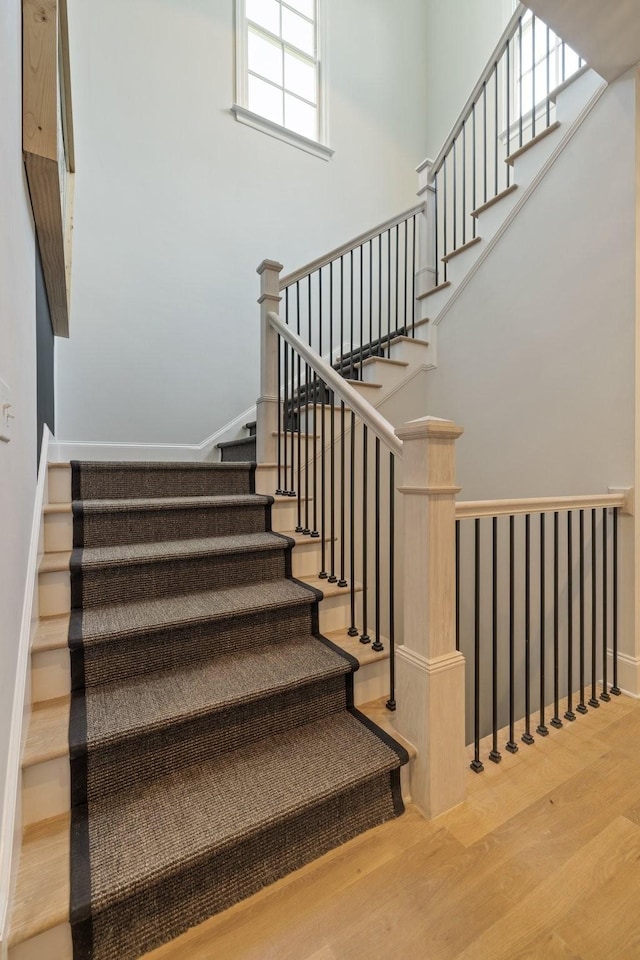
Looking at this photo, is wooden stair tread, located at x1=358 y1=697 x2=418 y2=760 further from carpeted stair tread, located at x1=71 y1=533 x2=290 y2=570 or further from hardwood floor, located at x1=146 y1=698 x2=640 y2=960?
carpeted stair tread, located at x1=71 y1=533 x2=290 y2=570

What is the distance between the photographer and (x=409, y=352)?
3104 millimetres

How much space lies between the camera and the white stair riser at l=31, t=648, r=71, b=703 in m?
1.31

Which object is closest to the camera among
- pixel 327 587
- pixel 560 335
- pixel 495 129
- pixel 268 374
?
pixel 327 587

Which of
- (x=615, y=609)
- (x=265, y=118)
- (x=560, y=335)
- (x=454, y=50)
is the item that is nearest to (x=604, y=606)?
(x=615, y=609)

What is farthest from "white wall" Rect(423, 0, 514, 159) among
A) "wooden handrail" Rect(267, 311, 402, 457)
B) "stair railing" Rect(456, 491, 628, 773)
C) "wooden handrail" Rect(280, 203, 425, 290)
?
"stair railing" Rect(456, 491, 628, 773)

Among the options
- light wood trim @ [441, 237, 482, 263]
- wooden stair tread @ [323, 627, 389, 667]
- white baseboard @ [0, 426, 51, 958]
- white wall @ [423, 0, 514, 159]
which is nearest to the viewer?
white baseboard @ [0, 426, 51, 958]

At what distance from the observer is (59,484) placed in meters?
1.99

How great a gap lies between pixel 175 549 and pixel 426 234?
2928 mm

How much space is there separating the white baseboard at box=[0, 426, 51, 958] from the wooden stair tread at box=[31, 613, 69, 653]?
3cm

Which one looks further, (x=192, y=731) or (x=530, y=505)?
(x=530, y=505)

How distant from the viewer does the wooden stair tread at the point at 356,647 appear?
64.4 inches

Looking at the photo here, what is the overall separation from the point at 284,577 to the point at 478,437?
1562 mm

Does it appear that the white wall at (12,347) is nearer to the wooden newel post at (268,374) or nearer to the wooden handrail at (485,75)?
the wooden newel post at (268,374)

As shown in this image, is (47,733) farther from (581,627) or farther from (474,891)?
(581,627)
